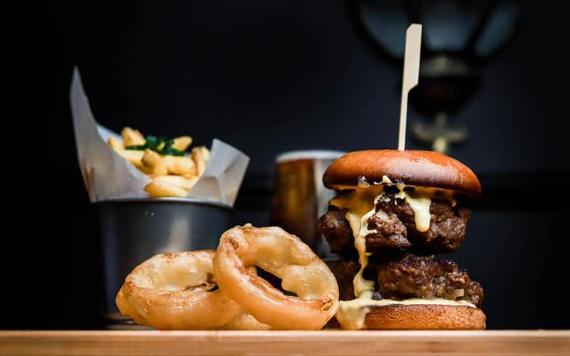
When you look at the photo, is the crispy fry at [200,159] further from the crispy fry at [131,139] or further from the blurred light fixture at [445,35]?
the blurred light fixture at [445,35]

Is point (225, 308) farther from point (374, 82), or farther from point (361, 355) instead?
point (374, 82)

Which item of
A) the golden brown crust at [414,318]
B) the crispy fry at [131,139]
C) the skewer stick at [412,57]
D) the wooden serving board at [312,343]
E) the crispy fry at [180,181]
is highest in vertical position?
the skewer stick at [412,57]

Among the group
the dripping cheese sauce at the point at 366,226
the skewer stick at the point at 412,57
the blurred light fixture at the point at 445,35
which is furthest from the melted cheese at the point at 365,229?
the blurred light fixture at the point at 445,35

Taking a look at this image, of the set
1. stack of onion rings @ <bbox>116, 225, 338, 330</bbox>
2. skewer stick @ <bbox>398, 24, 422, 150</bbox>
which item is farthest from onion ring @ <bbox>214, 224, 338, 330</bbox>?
skewer stick @ <bbox>398, 24, 422, 150</bbox>

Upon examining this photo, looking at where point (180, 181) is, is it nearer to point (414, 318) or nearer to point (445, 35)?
point (414, 318)

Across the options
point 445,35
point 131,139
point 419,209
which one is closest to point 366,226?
point 419,209

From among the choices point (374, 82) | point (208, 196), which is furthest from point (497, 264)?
point (208, 196)

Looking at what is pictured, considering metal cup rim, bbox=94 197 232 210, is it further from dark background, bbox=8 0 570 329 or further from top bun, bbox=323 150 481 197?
dark background, bbox=8 0 570 329
